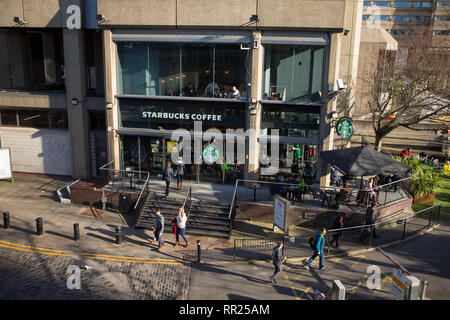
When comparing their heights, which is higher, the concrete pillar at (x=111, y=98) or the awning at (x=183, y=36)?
the awning at (x=183, y=36)

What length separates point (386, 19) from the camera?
77.9m

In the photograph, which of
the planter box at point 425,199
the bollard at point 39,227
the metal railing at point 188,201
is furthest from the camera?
the planter box at point 425,199

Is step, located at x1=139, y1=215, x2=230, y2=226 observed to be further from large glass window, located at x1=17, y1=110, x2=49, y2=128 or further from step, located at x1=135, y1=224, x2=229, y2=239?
large glass window, located at x1=17, y1=110, x2=49, y2=128

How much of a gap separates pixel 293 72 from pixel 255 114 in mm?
2732

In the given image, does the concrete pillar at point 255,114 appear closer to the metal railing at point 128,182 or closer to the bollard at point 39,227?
the metal railing at point 128,182

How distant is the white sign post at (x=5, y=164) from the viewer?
22172 mm

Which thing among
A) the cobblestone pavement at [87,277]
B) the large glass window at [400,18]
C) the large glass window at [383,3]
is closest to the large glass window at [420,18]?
the large glass window at [400,18]

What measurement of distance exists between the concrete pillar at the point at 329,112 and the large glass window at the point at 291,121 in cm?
46

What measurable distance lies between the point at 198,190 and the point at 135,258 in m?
6.08

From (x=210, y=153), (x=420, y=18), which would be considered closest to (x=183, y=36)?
(x=210, y=153)

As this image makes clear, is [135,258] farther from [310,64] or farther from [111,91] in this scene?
[310,64]

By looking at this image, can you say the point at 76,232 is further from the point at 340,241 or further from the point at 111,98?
the point at 340,241

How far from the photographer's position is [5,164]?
22266 mm

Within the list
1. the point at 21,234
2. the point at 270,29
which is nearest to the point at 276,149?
the point at 270,29
